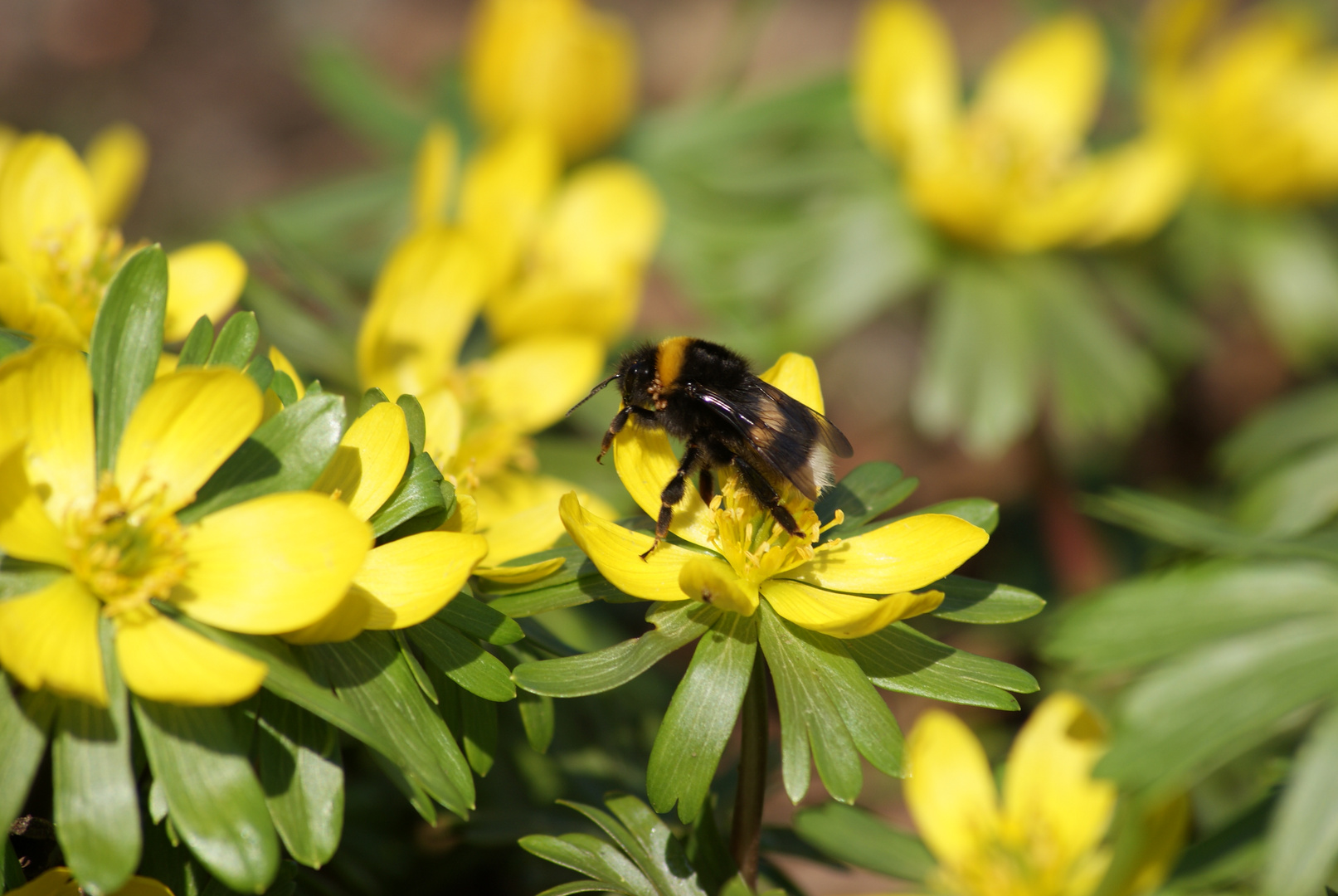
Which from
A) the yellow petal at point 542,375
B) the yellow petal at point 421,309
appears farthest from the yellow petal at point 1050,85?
the yellow petal at point 421,309

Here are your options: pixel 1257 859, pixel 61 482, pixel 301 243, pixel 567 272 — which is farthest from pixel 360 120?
pixel 1257 859

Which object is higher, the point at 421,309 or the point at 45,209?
the point at 421,309

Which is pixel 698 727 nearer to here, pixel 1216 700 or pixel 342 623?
pixel 342 623

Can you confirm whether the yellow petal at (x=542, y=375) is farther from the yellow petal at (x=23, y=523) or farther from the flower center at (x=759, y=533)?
the yellow petal at (x=23, y=523)

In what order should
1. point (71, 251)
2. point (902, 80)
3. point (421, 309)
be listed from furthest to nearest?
point (902, 80), point (421, 309), point (71, 251)

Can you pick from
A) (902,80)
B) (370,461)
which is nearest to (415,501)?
(370,461)

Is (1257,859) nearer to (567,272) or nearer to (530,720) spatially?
(530,720)
